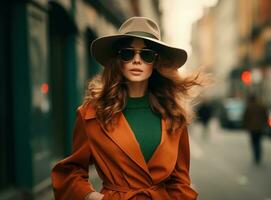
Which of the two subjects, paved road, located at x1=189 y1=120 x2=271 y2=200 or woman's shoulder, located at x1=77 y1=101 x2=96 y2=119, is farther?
paved road, located at x1=189 y1=120 x2=271 y2=200

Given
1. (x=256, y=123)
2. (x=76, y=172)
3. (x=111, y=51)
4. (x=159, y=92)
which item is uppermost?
(x=111, y=51)

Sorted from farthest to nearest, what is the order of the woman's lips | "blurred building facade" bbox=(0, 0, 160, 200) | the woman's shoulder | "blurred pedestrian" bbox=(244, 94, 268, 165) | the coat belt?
"blurred pedestrian" bbox=(244, 94, 268, 165)
"blurred building facade" bbox=(0, 0, 160, 200)
the woman's lips
the woman's shoulder
the coat belt

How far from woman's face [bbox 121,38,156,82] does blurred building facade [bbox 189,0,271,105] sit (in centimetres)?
2223

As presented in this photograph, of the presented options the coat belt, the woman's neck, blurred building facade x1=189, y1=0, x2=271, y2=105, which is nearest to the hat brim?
the woman's neck

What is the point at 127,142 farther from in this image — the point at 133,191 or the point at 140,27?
the point at 140,27

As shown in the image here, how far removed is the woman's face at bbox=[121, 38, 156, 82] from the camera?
3227 mm

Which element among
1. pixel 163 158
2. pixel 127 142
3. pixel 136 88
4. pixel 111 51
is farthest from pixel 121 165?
pixel 111 51

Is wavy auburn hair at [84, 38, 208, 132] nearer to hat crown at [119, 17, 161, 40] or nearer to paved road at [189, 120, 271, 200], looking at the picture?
hat crown at [119, 17, 161, 40]

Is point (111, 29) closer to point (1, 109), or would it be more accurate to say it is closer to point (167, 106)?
point (1, 109)

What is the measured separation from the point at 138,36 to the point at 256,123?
11639 millimetres

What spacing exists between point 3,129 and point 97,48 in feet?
A: 16.9

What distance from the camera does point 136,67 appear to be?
3.23 meters

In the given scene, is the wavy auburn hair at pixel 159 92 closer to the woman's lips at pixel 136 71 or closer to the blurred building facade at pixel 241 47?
the woman's lips at pixel 136 71

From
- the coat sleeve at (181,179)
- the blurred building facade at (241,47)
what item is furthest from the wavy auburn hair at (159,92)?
the blurred building facade at (241,47)
